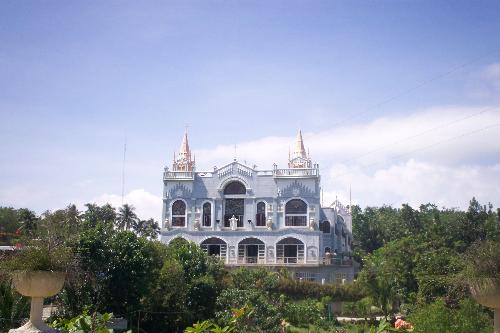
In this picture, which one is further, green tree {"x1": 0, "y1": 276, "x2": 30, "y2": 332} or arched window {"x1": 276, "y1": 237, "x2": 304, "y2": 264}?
arched window {"x1": 276, "y1": 237, "x2": 304, "y2": 264}

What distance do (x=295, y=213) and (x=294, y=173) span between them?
11.1ft

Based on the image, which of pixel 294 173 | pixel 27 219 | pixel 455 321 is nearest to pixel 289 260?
pixel 294 173

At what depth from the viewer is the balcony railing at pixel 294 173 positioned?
1912 inches

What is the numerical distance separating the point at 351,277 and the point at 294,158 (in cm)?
1122

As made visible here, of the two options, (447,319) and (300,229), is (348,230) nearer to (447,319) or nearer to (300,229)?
(300,229)

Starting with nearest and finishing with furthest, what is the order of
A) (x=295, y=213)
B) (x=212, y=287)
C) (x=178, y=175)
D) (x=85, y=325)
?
1. (x=85, y=325)
2. (x=212, y=287)
3. (x=295, y=213)
4. (x=178, y=175)

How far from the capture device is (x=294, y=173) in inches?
1934

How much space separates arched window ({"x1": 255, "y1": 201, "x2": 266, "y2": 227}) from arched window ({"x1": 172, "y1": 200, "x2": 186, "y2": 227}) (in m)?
6.30

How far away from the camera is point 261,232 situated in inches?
1911

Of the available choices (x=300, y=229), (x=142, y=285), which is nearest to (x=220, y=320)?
(x=142, y=285)

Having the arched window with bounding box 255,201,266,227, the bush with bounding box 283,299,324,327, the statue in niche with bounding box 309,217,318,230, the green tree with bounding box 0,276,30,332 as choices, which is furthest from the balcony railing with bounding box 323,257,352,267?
the green tree with bounding box 0,276,30,332

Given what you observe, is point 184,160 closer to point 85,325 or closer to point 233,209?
point 233,209

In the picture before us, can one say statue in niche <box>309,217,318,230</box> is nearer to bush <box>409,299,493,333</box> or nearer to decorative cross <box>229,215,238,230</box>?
decorative cross <box>229,215,238,230</box>

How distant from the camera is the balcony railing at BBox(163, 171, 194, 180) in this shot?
50.6 meters
